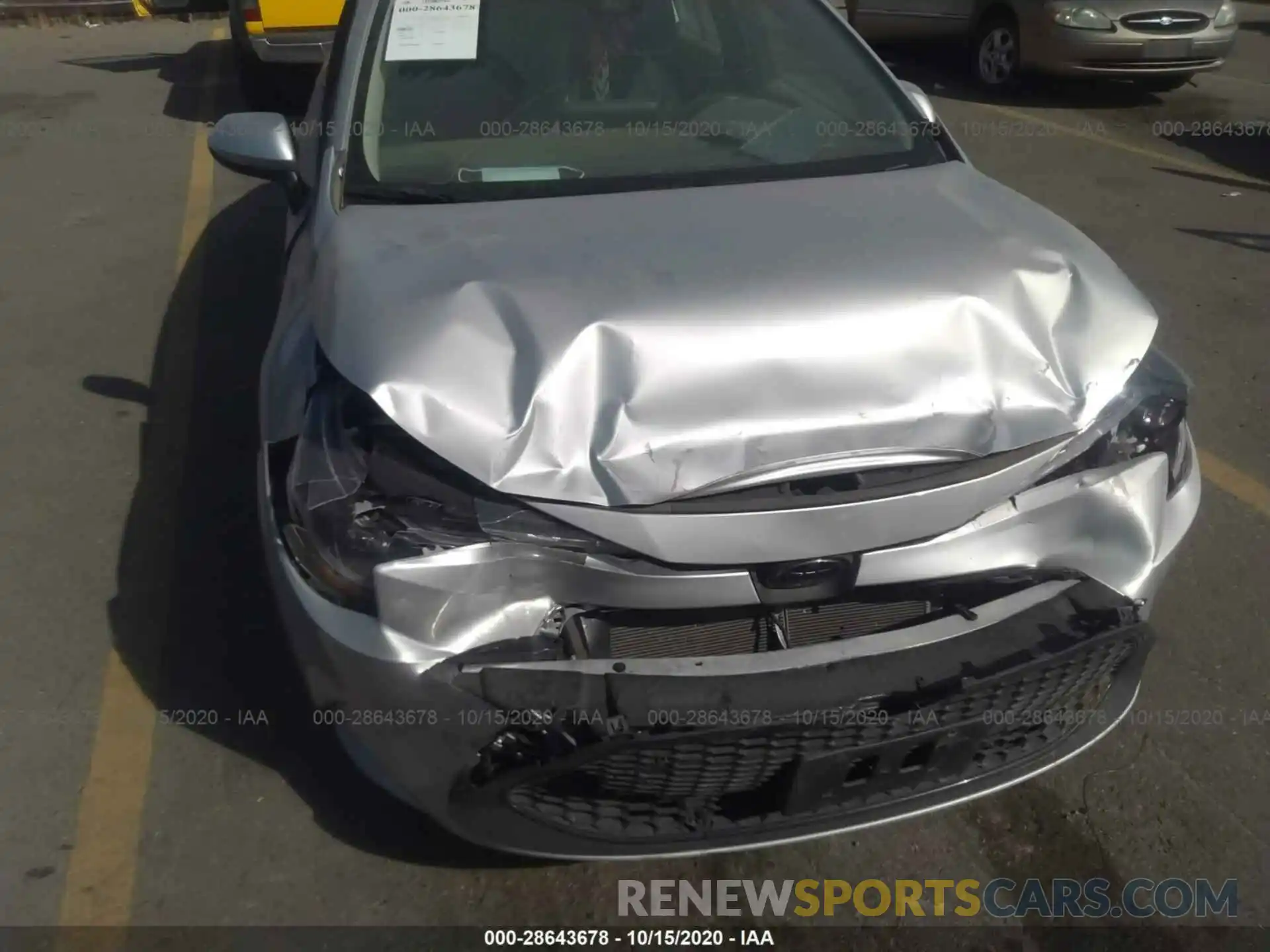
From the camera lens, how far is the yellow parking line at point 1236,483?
12.4 feet

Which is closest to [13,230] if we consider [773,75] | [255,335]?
[255,335]

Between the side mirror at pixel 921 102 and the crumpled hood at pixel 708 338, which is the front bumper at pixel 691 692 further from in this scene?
the side mirror at pixel 921 102

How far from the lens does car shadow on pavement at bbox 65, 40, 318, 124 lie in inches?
358

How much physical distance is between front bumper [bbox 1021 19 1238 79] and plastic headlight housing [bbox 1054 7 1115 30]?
0.12ft

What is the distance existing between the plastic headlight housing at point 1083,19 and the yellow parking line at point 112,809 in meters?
8.67

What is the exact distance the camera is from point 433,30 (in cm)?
327

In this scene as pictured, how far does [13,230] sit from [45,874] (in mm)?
5081

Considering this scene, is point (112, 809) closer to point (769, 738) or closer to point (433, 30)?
point (769, 738)

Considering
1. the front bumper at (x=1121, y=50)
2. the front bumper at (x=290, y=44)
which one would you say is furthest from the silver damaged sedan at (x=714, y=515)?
the front bumper at (x=1121, y=50)

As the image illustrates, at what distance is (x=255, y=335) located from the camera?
4973 mm

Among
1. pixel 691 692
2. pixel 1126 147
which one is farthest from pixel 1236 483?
pixel 1126 147

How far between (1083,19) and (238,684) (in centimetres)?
865

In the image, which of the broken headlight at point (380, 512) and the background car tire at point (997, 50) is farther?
the background car tire at point (997, 50)

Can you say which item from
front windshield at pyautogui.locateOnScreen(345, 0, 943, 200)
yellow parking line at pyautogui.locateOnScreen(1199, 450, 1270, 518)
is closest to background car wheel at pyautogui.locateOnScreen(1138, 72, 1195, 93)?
yellow parking line at pyautogui.locateOnScreen(1199, 450, 1270, 518)
